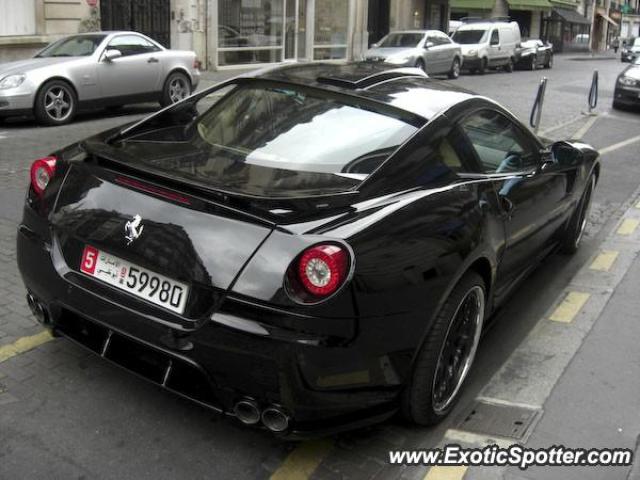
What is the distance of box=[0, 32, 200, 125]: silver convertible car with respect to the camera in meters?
10.6

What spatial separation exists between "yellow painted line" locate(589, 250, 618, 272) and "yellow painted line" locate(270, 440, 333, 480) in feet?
11.1

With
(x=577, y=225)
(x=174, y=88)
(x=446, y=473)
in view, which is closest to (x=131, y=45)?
(x=174, y=88)

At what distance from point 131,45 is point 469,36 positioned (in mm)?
18231

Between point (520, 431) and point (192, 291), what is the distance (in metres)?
1.61

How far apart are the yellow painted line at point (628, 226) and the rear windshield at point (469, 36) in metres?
21.4

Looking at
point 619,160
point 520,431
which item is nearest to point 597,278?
point 520,431

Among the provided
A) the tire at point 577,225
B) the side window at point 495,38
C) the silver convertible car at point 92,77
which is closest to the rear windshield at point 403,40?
the side window at point 495,38

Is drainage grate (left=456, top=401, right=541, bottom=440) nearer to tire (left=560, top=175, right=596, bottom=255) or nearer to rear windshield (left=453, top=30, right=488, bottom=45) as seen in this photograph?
tire (left=560, top=175, right=596, bottom=255)

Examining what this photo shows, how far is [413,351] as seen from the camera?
2975mm

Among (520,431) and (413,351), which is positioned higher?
(413,351)

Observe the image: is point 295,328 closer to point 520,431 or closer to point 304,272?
point 304,272

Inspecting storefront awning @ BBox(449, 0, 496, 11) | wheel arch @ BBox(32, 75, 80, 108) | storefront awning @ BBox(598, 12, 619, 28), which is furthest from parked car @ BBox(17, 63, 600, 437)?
storefront awning @ BBox(598, 12, 619, 28)

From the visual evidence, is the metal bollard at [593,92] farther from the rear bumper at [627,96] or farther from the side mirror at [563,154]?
the side mirror at [563,154]

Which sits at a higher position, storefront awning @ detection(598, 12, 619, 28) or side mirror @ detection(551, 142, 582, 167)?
storefront awning @ detection(598, 12, 619, 28)
